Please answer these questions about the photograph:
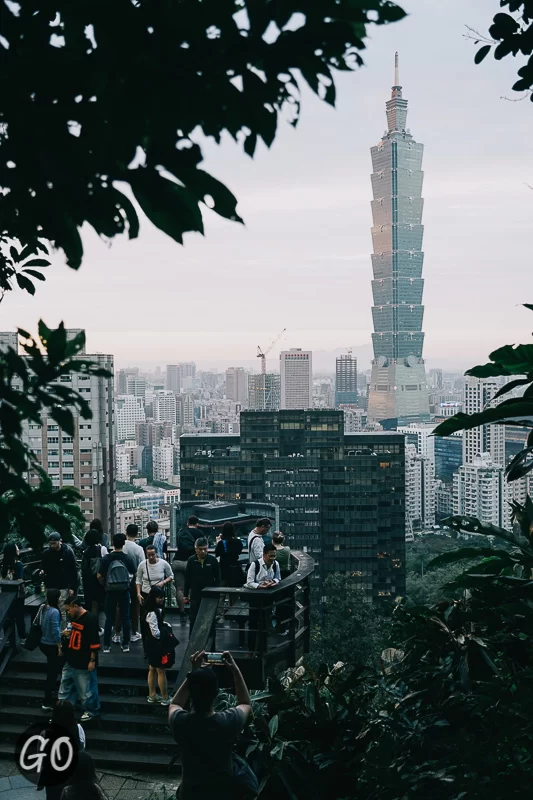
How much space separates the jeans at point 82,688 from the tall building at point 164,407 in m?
120

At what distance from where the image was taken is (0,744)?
529cm

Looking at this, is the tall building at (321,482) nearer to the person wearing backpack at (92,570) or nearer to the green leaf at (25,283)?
the person wearing backpack at (92,570)

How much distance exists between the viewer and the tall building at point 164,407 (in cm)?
12550

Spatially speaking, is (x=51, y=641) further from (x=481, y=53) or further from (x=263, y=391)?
(x=263, y=391)

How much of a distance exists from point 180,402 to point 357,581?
82.7 metres

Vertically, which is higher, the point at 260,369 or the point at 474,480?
the point at 260,369

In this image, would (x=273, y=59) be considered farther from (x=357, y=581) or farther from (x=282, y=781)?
(x=357, y=581)

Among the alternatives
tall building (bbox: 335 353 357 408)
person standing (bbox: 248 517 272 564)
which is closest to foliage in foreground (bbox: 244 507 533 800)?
person standing (bbox: 248 517 272 564)

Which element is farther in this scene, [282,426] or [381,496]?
[282,426]

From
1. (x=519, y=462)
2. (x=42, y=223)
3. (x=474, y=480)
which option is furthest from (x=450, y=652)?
(x=474, y=480)

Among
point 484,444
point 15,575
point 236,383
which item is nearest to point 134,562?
point 15,575

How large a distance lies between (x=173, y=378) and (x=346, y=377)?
139 ft

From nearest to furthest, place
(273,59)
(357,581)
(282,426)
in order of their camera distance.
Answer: (273,59) < (357,581) < (282,426)

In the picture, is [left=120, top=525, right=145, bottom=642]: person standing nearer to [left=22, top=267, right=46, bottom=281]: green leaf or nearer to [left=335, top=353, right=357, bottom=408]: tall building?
[left=22, top=267, right=46, bottom=281]: green leaf
